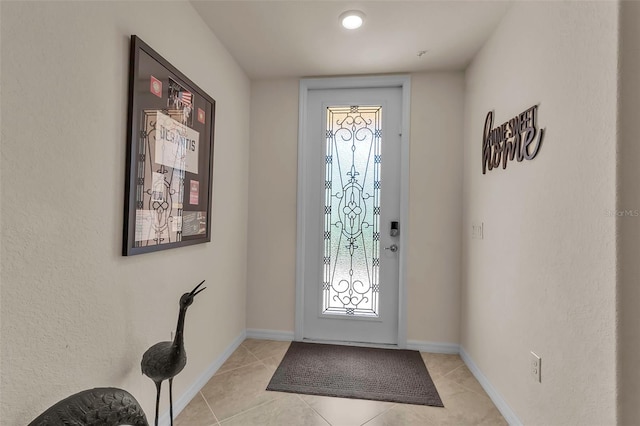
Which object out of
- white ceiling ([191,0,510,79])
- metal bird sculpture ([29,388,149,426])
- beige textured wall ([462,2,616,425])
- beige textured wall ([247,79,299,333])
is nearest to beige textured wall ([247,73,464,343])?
white ceiling ([191,0,510,79])

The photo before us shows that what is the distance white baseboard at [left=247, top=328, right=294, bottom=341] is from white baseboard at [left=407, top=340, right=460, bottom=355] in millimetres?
1076

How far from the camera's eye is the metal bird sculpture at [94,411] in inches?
36.3

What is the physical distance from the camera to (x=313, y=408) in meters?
1.83

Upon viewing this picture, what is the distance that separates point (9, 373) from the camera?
35.1 inches

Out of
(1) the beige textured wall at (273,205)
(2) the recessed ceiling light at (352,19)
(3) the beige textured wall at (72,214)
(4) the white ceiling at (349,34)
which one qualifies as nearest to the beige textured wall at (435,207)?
(4) the white ceiling at (349,34)

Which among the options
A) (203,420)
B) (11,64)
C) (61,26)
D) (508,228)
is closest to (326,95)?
(508,228)

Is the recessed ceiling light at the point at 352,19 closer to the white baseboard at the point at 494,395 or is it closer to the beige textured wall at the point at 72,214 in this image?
the beige textured wall at the point at 72,214

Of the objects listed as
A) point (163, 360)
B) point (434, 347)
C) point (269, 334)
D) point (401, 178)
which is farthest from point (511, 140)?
point (269, 334)

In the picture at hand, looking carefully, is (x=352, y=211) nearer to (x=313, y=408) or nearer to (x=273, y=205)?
(x=273, y=205)

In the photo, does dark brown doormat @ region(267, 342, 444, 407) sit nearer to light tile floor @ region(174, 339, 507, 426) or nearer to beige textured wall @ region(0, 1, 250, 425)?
light tile floor @ region(174, 339, 507, 426)

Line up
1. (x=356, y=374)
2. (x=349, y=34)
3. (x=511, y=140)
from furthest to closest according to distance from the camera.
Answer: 1. (x=356, y=374)
2. (x=349, y=34)
3. (x=511, y=140)

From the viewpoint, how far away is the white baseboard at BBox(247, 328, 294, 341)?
2799 millimetres
